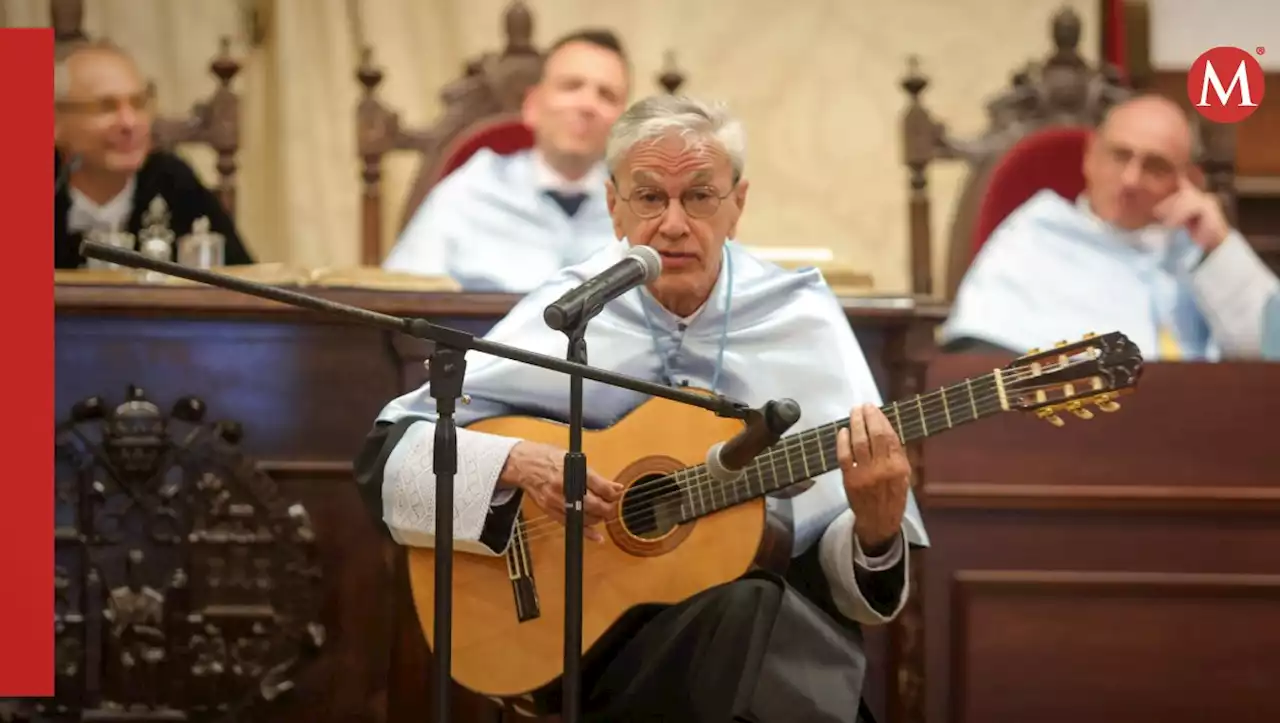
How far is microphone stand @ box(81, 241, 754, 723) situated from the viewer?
1958 mm

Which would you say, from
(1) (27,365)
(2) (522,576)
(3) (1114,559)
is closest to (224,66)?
(1) (27,365)

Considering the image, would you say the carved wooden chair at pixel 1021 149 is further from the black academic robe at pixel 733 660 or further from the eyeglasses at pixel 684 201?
the black academic robe at pixel 733 660

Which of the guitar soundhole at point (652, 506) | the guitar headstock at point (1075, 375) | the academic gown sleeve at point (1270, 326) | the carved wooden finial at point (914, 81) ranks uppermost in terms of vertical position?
the carved wooden finial at point (914, 81)

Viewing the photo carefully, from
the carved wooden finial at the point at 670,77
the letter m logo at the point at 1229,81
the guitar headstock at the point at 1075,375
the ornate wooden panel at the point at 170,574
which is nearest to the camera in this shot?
the guitar headstock at the point at 1075,375

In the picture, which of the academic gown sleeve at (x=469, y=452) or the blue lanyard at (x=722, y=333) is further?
the blue lanyard at (x=722, y=333)

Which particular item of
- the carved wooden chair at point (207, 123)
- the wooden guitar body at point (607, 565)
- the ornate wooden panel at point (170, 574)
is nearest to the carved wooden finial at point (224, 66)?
the carved wooden chair at point (207, 123)

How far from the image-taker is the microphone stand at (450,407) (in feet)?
6.42

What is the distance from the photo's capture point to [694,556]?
2543mm

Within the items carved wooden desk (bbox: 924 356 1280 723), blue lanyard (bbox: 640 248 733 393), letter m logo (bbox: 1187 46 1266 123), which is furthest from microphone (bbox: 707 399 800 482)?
letter m logo (bbox: 1187 46 1266 123)

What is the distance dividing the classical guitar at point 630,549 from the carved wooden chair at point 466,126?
2041mm

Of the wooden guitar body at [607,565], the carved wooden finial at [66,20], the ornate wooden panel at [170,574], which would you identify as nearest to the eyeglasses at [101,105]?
the carved wooden finial at [66,20]

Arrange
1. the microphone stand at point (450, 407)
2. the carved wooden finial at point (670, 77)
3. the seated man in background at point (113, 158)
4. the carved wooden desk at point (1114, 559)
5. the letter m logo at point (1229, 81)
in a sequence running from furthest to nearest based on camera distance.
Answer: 1. the carved wooden finial at point (670, 77)
2. the seated man in background at point (113, 158)
3. the letter m logo at point (1229, 81)
4. the carved wooden desk at point (1114, 559)
5. the microphone stand at point (450, 407)

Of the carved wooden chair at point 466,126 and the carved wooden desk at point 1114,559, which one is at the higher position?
the carved wooden chair at point 466,126

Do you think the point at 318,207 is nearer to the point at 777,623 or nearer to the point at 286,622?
the point at 286,622
